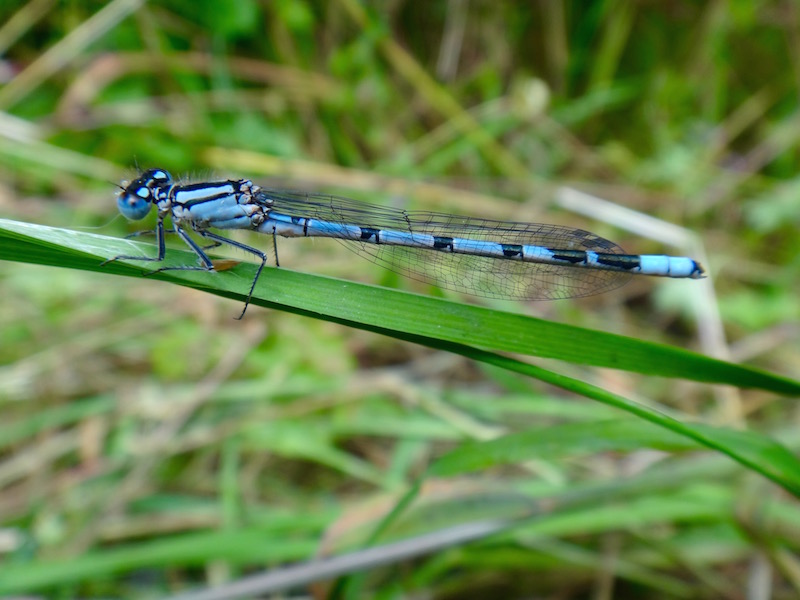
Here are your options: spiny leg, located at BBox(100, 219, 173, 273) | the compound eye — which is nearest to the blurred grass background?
spiny leg, located at BBox(100, 219, 173, 273)

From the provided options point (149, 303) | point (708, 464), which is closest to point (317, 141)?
point (149, 303)

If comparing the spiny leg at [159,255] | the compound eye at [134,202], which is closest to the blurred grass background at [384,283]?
the spiny leg at [159,255]

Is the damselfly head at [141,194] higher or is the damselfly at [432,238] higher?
the damselfly at [432,238]

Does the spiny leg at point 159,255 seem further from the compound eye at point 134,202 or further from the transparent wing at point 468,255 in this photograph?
the transparent wing at point 468,255

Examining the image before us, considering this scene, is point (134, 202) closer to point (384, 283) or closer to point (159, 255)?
point (159, 255)

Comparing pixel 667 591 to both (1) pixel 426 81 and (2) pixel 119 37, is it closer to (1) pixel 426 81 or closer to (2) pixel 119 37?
(1) pixel 426 81

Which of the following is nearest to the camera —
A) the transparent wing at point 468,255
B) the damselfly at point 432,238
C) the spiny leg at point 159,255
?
the spiny leg at point 159,255

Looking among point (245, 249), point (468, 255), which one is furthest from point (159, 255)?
point (468, 255)
